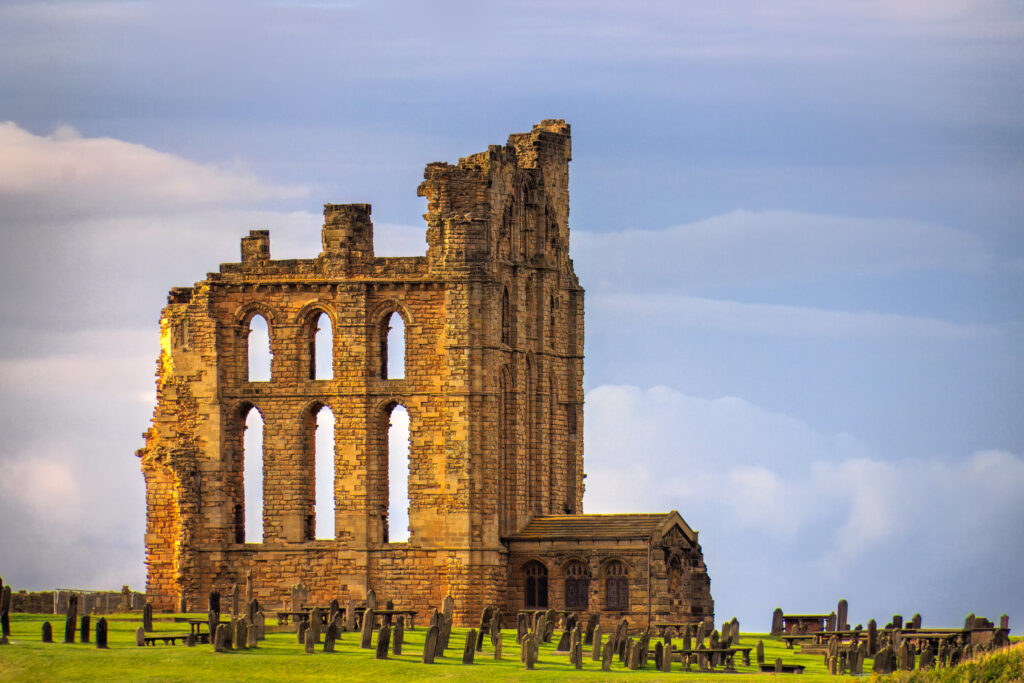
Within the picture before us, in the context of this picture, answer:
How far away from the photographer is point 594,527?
263 feet

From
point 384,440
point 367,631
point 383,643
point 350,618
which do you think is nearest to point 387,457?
point 384,440

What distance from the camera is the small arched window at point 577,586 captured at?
79.3m

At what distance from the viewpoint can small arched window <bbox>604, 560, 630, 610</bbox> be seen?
78.7m

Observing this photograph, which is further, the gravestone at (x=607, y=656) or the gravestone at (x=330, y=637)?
the gravestone at (x=330, y=637)

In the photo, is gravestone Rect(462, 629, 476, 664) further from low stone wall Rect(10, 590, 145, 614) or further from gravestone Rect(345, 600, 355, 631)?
low stone wall Rect(10, 590, 145, 614)

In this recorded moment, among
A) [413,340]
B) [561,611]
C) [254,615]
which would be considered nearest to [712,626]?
[561,611]

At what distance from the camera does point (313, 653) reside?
63.1 m

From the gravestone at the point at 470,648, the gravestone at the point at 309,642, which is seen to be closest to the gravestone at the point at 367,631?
the gravestone at the point at 309,642

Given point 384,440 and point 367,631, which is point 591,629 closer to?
point 367,631

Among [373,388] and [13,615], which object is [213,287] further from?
[13,615]

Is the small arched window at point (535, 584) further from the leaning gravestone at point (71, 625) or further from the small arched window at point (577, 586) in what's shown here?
the leaning gravestone at point (71, 625)

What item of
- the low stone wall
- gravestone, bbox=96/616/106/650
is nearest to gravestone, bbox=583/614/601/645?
gravestone, bbox=96/616/106/650

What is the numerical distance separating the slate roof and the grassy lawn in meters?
13.9

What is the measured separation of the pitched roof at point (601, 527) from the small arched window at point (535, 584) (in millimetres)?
945
